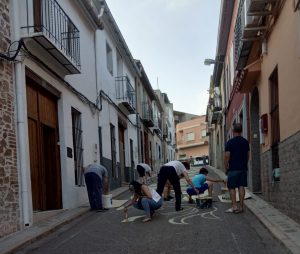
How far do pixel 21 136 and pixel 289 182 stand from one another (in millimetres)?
4649

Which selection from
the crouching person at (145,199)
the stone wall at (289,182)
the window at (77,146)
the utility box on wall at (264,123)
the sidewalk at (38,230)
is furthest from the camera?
the window at (77,146)

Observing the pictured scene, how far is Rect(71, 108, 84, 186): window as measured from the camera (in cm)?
1343

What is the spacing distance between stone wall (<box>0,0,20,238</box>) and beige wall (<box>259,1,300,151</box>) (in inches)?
184

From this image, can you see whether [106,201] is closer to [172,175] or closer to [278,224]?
[172,175]

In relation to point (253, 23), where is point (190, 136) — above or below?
below

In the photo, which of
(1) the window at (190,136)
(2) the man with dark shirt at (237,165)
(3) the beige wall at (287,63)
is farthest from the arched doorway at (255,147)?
(1) the window at (190,136)

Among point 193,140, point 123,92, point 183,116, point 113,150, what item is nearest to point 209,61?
point 123,92

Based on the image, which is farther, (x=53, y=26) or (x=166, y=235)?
(x=53, y=26)

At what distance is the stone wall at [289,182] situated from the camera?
786cm

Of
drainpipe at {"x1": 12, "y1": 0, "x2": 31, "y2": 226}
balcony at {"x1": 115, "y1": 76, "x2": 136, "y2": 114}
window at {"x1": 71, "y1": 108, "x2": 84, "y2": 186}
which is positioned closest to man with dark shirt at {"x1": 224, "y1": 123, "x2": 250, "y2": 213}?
drainpipe at {"x1": 12, "y1": 0, "x2": 31, "y2": 226}

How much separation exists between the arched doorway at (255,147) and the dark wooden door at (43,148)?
5.63 m

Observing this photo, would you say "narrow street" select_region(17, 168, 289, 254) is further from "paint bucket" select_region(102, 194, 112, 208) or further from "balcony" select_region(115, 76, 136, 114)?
"balcony" select_region(115, 76, 136, 114)

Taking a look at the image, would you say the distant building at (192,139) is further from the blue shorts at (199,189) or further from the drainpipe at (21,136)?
the drainpipe at (21,136)

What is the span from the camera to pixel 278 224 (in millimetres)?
8023
